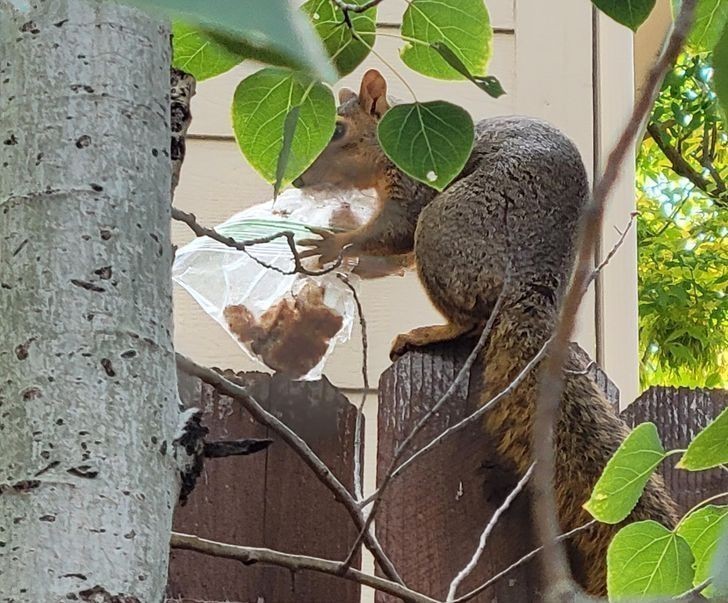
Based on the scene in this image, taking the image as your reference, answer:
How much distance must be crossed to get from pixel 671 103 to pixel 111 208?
12.2 ft

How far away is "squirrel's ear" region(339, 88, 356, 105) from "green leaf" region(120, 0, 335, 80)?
1731 millimetres

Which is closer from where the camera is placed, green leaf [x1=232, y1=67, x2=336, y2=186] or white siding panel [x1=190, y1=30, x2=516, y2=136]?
green leaf [x1=232, y1=67, x2=336, y2=186]

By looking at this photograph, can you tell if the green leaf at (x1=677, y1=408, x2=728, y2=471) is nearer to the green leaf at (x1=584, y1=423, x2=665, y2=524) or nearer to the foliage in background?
the green leaf at (x1=584, y1=423, x2=665, y2=524)

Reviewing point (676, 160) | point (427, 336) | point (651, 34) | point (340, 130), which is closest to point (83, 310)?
point (427, 336)

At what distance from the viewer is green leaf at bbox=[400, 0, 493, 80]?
0.72 metres

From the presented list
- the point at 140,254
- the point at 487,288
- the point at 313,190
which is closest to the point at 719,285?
the point at 313,190

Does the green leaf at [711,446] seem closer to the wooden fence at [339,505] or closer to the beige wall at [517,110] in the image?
the wooden fence at [339,505]

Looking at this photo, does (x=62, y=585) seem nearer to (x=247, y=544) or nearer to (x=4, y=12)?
(x=4, y=12)

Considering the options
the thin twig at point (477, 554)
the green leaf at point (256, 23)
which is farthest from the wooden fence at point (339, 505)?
the green leaf at point (256, 23)

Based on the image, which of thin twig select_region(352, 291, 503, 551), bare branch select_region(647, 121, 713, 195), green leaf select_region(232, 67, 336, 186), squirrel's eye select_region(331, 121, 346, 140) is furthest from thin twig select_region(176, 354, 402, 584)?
bare branch select_region(647, 121, 713, 195)

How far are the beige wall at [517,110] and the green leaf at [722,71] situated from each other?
126 cm

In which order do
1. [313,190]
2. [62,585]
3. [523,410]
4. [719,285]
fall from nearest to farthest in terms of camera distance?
[62,585] < [523,410] < [313,190] < [719,285]

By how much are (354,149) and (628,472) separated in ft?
4.67

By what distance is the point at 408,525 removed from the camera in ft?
3.25
